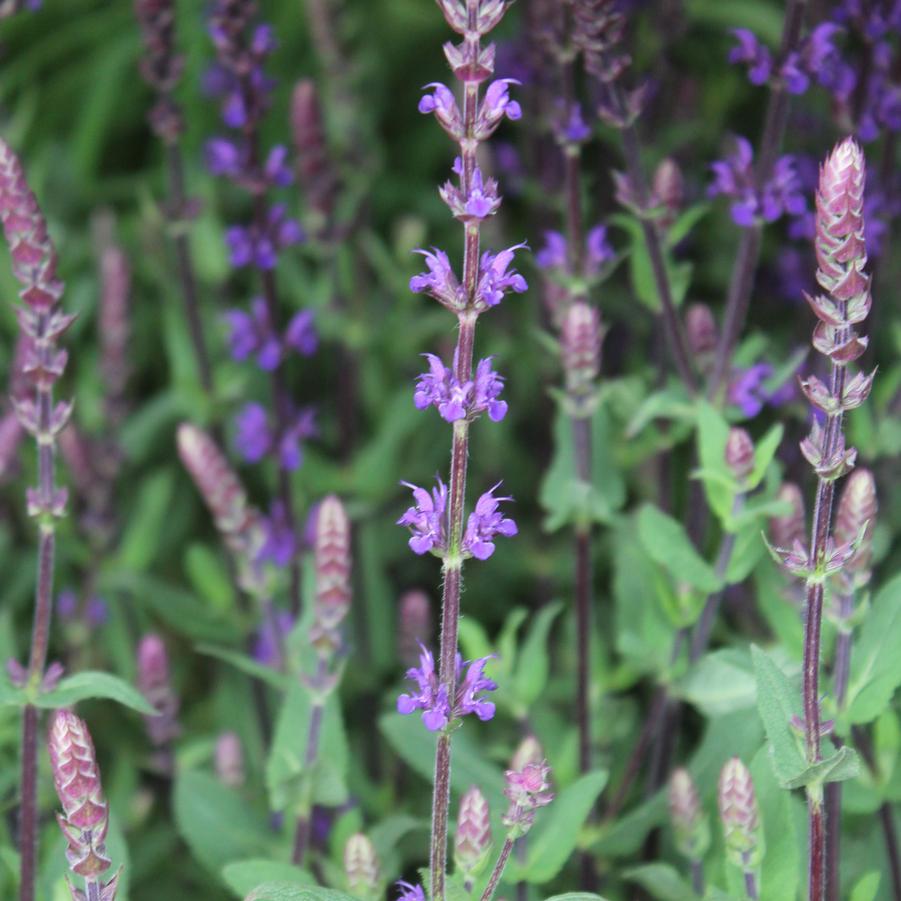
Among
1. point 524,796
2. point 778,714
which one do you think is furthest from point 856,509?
point 524,796

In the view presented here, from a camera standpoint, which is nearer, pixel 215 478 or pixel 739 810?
pixel 739 810

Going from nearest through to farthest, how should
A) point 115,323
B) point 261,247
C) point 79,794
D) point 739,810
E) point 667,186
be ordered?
point 79,794 < point 739,810 < point 667,186 < point 261,247 < point 115,323

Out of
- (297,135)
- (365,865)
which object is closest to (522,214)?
(297,135)

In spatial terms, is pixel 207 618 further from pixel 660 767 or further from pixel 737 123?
pixel 737 123

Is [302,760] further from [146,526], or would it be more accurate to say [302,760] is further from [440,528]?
[146,526]

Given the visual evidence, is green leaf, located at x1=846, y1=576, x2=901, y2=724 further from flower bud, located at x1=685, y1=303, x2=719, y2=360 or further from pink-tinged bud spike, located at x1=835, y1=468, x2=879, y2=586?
flower bud, located at x1=685, y1=303, x2=719, y2=360

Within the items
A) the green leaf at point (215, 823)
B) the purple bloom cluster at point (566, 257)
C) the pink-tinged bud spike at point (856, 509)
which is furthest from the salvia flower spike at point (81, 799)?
the purple bloom cluster at point (566, 257)

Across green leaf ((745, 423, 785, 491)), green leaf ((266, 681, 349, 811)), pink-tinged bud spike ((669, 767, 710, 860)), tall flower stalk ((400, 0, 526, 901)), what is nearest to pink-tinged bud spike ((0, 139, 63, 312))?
tall flower stalk ((400, 0, 526, 901))
